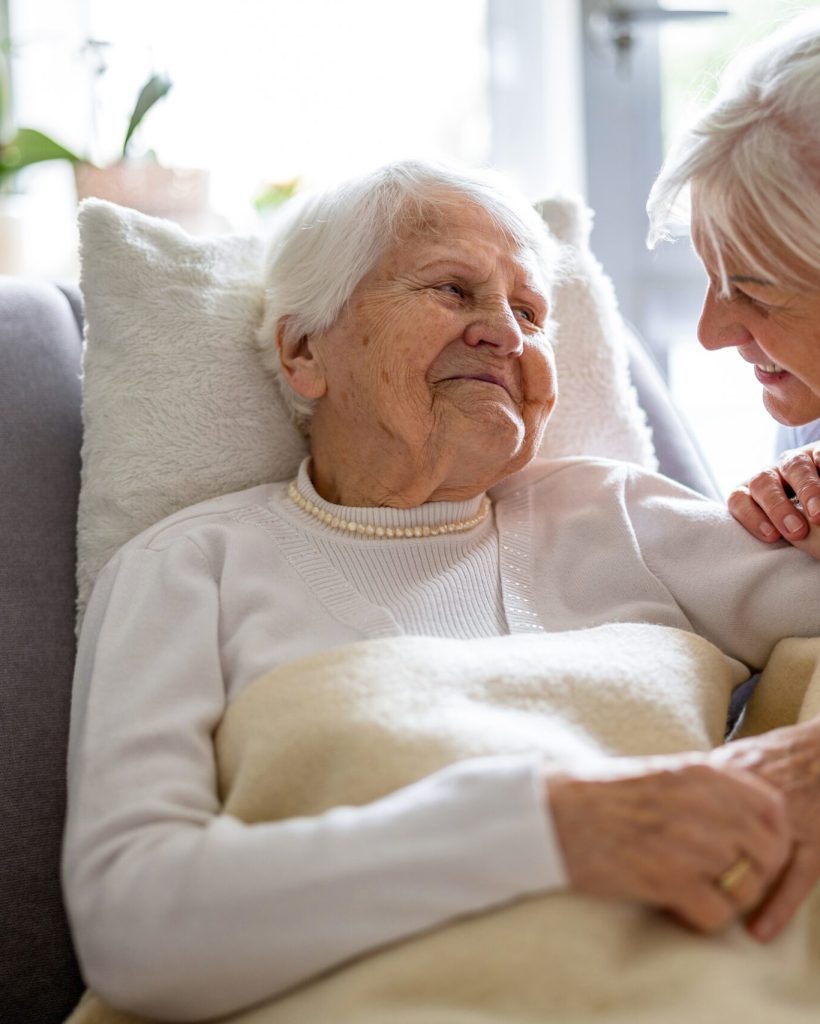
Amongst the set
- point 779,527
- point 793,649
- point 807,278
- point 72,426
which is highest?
point 807,278

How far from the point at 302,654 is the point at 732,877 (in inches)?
20.3

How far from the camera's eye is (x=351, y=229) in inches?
59.1

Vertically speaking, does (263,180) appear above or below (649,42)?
below

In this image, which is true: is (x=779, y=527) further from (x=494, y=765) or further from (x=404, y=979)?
(x=404, y=979)

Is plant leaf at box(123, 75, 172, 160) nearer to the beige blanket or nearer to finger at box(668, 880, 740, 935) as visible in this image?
the beige blanket

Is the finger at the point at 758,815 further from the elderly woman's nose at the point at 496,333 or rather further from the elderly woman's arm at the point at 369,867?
the elderly woman's nose at the point at 496,333

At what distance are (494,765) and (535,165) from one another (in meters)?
2.57

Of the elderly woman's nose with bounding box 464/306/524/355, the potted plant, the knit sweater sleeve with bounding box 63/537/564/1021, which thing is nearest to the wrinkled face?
the elderly woman's nose with bounding box 464/306/524/355

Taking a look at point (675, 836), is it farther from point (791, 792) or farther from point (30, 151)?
point (30, 151)

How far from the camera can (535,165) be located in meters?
3.27

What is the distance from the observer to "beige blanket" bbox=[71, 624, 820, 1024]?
983 millimetres

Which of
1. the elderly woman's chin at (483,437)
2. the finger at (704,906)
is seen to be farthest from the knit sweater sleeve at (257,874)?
the elderly woman's chin at (483,437)

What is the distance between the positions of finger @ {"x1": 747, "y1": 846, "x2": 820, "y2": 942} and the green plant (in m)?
1.99

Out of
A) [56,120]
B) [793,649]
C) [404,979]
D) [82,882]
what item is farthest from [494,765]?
[56,120]
